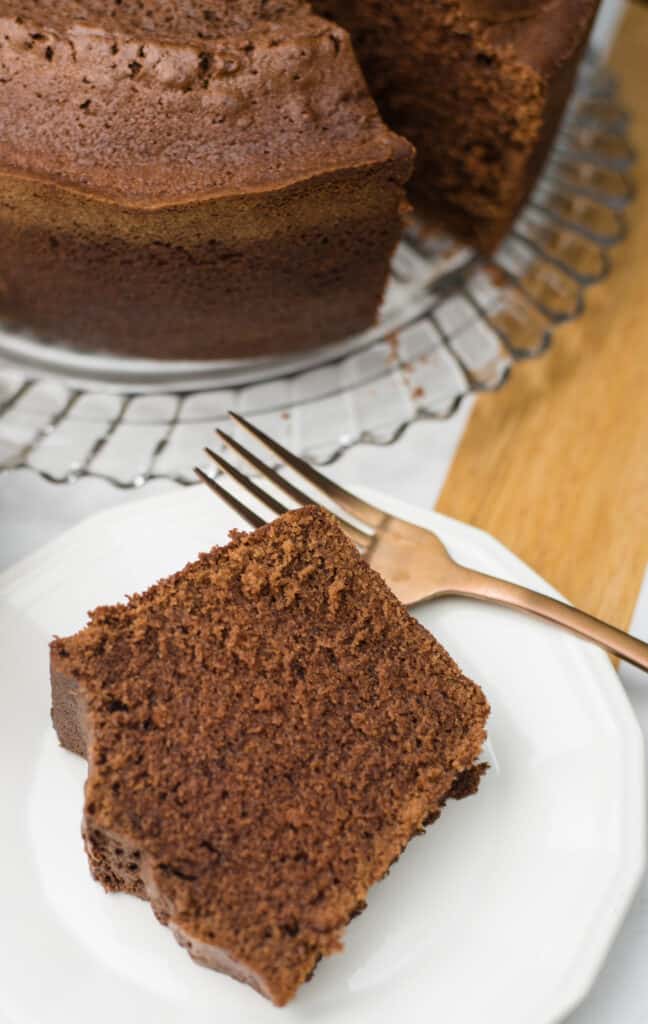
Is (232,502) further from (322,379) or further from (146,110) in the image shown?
(146,110)

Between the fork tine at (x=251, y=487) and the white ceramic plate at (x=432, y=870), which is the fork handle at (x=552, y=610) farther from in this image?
the fork tine at (x=251, y=487)

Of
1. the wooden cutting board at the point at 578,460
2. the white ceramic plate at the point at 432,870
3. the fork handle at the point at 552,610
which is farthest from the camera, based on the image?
the wooden cutting board at the point at 578,460

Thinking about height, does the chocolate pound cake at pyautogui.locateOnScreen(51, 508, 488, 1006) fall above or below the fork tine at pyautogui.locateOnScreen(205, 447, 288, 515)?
below

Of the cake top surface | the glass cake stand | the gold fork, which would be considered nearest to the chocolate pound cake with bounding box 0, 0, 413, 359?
the cake top surface

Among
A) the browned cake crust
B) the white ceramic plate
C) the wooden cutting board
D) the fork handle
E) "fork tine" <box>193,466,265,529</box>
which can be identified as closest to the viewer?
the white ceramic plate

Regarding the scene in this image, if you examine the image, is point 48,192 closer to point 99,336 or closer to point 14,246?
point 14,246

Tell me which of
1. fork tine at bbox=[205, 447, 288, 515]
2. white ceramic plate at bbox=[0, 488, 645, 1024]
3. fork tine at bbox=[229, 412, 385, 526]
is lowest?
white ceramic plate at bbox=[0, 488, 645, 1024]

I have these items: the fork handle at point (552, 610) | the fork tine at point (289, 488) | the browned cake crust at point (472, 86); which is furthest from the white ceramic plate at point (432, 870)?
the browned cake crust at point (472, 86)

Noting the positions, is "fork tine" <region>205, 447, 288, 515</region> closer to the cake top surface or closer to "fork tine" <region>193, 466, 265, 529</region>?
"fork tine" <region>193, 466, 265, 529</region>
